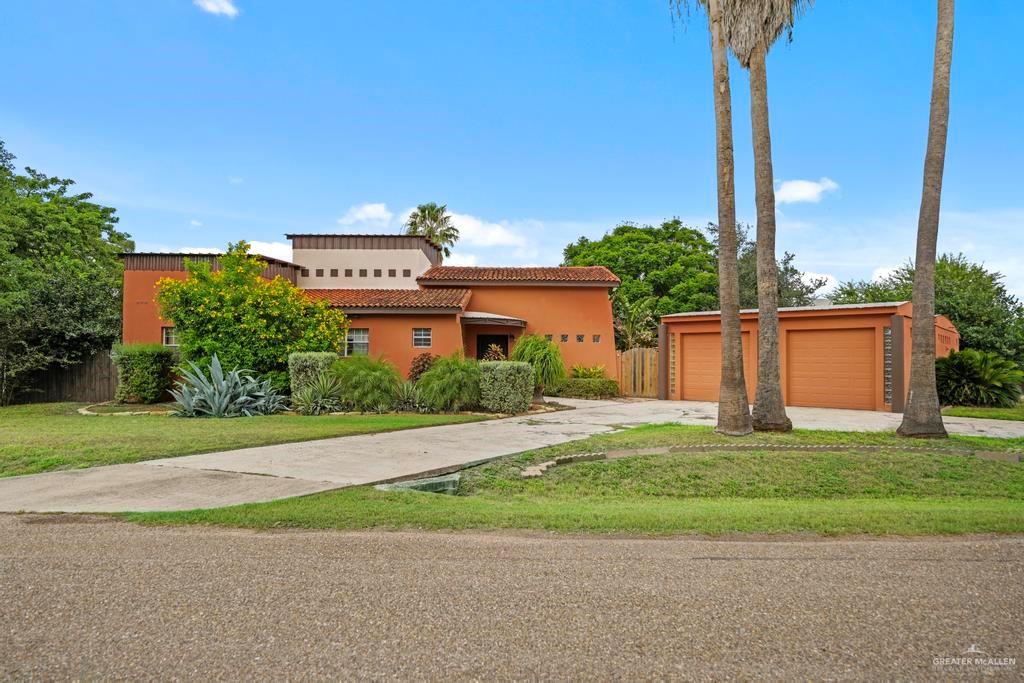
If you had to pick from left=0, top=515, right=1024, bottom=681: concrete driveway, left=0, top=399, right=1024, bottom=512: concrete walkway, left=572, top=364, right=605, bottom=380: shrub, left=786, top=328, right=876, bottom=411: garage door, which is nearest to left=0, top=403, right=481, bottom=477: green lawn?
left=0, top=399, right=1024, bottom=512: concrete walkway

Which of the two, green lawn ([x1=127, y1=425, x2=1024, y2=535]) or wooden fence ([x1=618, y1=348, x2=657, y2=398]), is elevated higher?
wooden fence ([x1=618, y1=348, x2=657, y2=398])

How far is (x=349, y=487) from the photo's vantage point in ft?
23.2

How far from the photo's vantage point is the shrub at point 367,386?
16516 mm

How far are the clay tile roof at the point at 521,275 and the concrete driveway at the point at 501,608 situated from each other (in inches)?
834

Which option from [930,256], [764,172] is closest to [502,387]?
[764,172]

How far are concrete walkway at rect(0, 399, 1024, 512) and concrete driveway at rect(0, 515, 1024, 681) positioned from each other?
1564mm

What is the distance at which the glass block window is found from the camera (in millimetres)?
18188

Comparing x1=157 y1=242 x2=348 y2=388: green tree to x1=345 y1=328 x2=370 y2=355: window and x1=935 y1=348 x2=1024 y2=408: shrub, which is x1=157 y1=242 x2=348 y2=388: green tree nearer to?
x1=345 y1=328 x2=370 y2=355: window

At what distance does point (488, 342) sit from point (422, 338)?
4.06 metres

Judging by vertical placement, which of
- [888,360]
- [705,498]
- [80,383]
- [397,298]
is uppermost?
[397,298]

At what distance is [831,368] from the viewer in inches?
776

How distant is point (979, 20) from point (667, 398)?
14.3 metres

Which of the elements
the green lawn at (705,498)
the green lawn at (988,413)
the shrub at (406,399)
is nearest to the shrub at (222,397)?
the shrub at (406,399)

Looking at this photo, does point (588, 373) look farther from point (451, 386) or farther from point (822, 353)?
point (451, 386)
